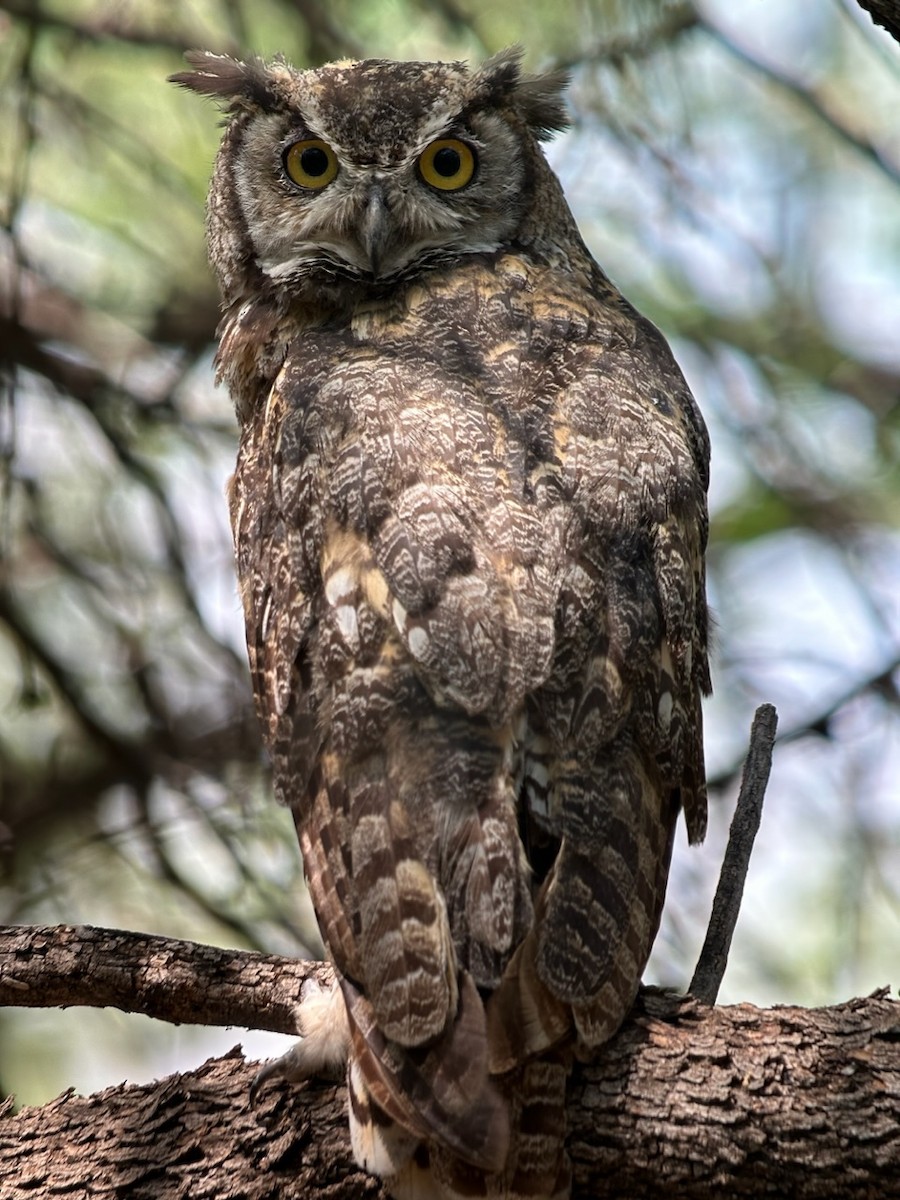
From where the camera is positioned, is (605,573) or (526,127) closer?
(605,573)

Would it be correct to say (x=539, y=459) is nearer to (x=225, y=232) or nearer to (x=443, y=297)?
(x=443, y=297)

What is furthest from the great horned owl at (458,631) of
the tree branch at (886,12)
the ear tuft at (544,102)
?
the tree branch at (886,12)

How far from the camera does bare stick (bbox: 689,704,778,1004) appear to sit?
3100 mm

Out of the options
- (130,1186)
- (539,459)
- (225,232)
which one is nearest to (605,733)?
(539,459)

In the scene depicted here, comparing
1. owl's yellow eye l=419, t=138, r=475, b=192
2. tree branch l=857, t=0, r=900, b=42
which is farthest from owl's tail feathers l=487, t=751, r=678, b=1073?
owl's yellow eye l=419, t=138, r=475, b=192

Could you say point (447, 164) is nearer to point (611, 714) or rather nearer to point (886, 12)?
point (886, 12)

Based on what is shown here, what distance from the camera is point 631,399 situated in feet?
10.8

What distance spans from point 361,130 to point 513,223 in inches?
18.6

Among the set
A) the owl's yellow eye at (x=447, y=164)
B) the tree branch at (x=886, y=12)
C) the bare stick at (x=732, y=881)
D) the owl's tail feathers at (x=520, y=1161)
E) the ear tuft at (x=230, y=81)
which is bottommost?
the owl's tail feathers at (x=520, y=1161)

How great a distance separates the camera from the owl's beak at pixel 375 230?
142 inches

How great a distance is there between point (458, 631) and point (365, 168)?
1.57 metres

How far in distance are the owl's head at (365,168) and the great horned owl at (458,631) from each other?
1 cm

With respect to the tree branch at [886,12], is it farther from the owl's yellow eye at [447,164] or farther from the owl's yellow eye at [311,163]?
the owl's yellow eye at [311,163]

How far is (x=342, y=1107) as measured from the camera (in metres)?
2.76
